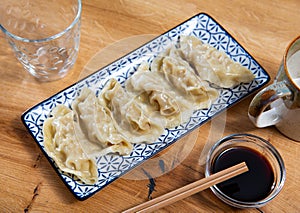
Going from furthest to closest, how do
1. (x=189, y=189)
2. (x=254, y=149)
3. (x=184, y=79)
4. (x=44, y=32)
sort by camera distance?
1. (x=44, y=32)
2. (x=184, y=79)
3. (x=254, y=149)
4. (x=189, y=189)

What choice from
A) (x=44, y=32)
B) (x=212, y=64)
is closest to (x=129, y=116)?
(x=212, y=64)

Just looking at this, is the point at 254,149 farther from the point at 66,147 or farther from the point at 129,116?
the point at 66,147

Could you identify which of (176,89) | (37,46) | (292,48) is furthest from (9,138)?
(292,48)

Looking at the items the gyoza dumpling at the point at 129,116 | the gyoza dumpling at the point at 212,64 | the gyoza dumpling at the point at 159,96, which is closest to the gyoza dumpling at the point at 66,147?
the gyoza dumpling at the point at 129,116

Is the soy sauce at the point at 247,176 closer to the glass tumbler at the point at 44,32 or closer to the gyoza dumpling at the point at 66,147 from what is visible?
the gyoza dumpling at the point at 66,147

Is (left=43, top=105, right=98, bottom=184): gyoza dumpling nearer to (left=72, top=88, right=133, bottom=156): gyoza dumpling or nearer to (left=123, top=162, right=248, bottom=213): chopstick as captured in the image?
(left=72, top=88, right=133, bottom=156): gyoza dumpling

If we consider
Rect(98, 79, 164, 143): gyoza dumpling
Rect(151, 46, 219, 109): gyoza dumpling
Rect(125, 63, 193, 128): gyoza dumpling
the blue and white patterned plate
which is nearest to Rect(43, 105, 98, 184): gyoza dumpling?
the blue and white patterned plate

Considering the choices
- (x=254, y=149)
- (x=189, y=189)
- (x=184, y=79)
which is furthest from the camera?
(x=184, y=79)
